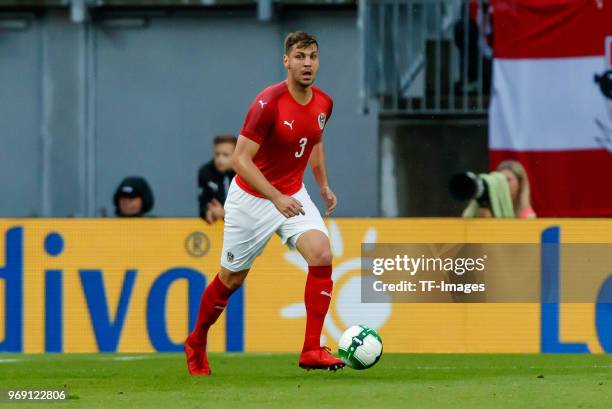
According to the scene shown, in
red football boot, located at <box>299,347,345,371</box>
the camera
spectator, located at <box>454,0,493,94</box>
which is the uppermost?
spectator, located at <box>454,0,493,94</box>

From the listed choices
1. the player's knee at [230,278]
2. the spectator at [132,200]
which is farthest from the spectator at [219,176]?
the player's knee at [230,278]

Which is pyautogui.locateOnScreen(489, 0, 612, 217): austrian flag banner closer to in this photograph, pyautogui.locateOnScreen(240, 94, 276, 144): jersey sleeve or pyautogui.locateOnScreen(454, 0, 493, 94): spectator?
pyautogui.locateOnScreen(454, 0, 493, 94): spectator

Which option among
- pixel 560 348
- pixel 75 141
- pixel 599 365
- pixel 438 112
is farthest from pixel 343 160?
pixel 599 365

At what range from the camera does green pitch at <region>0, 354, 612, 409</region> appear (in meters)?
7.67

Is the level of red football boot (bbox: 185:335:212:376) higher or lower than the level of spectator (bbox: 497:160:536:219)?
lower

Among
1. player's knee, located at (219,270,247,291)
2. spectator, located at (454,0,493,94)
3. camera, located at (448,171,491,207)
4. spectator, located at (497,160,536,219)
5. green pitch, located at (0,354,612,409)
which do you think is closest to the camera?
green pitch, located at (0,354,612,409)

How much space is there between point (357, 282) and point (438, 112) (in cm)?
403

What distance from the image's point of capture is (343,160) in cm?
1714

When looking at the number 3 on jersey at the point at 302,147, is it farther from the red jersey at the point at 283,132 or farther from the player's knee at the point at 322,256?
the player's knee at the point at 322,256

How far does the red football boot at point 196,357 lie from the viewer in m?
9.49

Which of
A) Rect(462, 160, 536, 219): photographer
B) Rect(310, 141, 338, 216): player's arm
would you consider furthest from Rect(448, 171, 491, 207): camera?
Rect(310, 141, 338, 216): player's arm

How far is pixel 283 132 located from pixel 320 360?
1.27 metres

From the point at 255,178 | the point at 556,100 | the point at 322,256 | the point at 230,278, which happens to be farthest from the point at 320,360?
the point at 556,100

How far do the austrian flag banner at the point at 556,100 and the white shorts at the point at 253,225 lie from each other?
595 centimetres
